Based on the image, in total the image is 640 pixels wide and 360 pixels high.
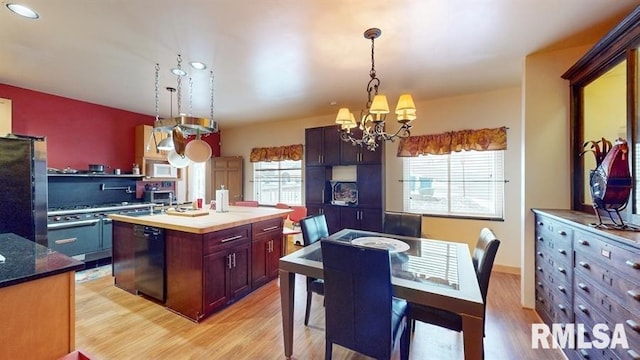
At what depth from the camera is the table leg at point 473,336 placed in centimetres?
134

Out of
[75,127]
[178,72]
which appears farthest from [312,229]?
[75,127]

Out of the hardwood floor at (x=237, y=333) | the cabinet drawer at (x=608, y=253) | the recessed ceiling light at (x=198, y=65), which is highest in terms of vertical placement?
the recessed ceiling light at (x=198, y=65)

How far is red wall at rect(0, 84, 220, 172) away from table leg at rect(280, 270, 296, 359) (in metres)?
4.25

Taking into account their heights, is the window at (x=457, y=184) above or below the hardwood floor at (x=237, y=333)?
above

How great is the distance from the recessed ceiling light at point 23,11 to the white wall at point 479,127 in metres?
4.23

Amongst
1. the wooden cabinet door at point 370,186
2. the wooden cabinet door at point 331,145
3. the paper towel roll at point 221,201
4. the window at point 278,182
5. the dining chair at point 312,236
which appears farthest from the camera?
the window at point 278,182

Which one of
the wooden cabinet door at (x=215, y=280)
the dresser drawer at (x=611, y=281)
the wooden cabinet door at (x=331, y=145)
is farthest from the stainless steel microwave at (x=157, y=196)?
the dresser drawer at (x=611, y=281)

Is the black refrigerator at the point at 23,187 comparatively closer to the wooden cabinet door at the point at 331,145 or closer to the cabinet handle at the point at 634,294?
the wooden cabinet door at the point at 331,145

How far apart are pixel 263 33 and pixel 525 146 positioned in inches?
107

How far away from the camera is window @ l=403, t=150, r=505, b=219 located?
3791 mm

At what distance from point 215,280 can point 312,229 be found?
1.03 m

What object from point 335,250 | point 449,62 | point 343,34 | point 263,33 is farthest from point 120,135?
point 449,62

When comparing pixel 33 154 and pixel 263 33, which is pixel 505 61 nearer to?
pixel 263 33

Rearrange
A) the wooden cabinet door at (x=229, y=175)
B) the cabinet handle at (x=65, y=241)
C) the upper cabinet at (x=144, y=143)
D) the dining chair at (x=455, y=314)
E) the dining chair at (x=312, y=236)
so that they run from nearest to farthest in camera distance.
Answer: the dining chair at (x=455, y=314) → the dining chair at (x=312, y=236) → the cabinet handle at (x=65, y=241) → the upper cabinet at (x=144, y=143) → the wooden cabinet door at (x=229, y=175)
